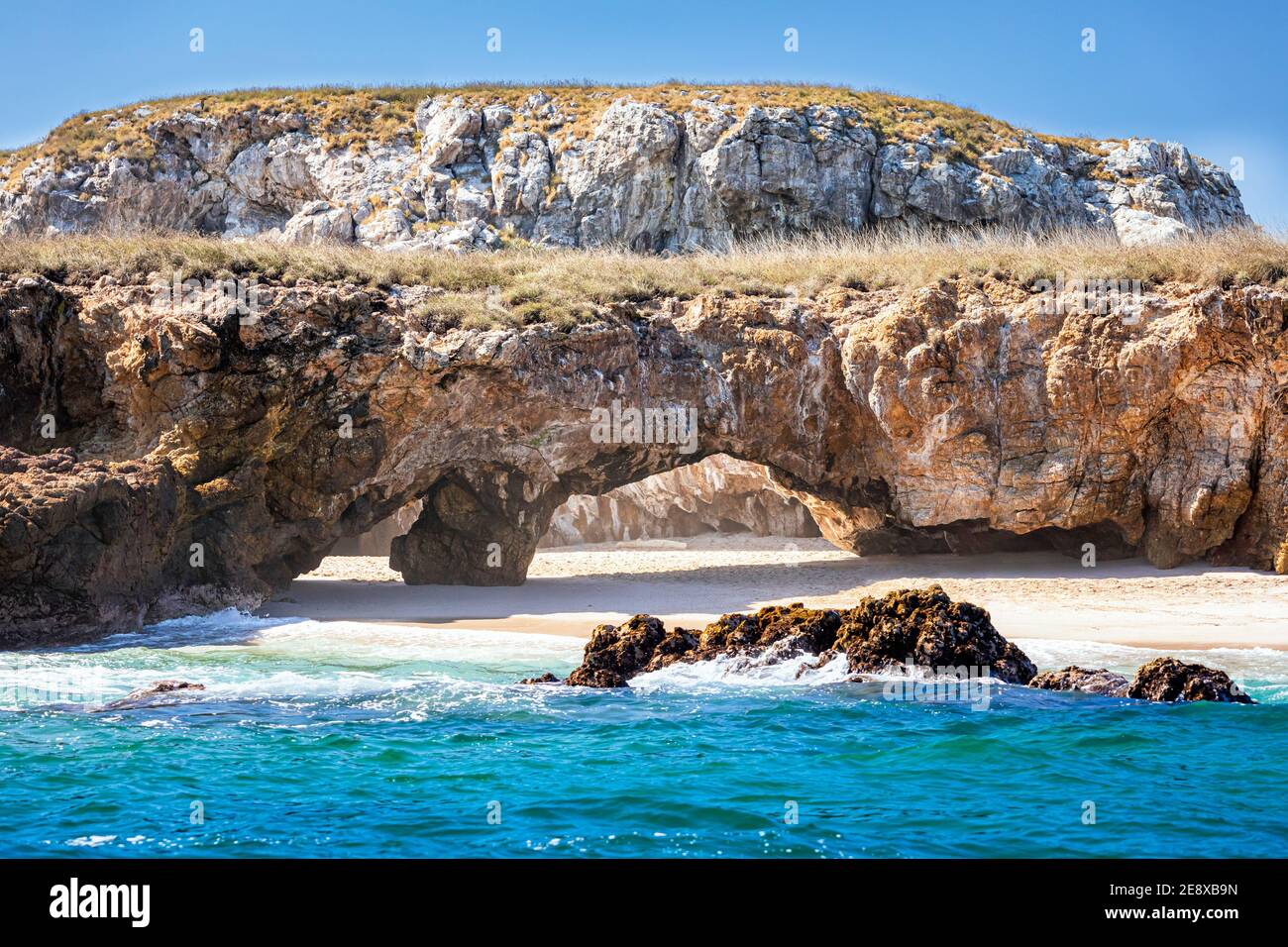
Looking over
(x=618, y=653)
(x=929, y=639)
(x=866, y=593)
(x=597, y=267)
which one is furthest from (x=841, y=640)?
(x=597, y=267)

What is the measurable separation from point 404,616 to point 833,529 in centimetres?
927

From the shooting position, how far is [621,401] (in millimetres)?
18484

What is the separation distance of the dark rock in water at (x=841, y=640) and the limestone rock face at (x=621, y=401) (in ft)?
22.3

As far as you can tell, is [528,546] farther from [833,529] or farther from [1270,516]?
[1270,516]

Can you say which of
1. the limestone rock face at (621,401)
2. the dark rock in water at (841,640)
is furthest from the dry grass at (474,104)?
the dark rock in water at (841,640)

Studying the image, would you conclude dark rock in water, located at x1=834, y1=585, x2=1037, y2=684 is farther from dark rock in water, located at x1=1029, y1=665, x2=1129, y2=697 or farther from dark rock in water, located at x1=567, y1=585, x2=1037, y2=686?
dark rock in water, located at x1=1029, y1=665, x2=1129, y2=697

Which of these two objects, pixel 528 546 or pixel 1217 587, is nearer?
pixel 1217 587

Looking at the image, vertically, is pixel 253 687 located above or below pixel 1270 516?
below

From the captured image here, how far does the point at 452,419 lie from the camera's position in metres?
17.9

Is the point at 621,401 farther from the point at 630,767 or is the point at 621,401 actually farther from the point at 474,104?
the point at 474,104

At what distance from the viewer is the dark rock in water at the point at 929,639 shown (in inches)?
440

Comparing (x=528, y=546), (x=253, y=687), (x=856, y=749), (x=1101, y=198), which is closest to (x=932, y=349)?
(x=528, y=546)

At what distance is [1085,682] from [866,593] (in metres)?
6.81

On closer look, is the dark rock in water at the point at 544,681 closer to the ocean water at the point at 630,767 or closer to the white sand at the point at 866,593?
the ocean water at the point at 630,767
